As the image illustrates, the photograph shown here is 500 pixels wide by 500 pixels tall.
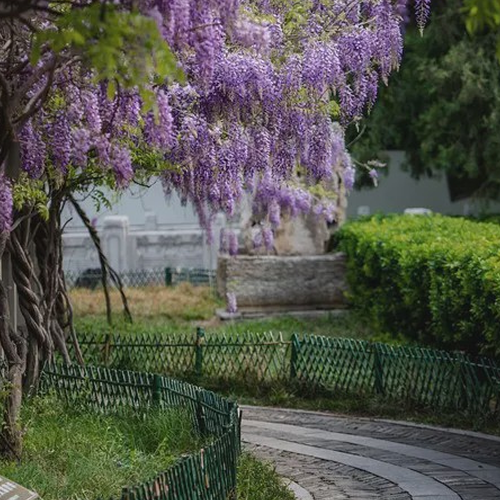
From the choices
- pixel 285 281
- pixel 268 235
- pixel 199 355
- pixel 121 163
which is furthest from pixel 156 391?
pixel 285 281

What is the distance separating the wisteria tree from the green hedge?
1918mm

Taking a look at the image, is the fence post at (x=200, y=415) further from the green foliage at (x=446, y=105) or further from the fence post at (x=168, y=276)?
the green foliage at (x=446, y=105)

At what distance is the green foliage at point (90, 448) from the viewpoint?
7.75 metres

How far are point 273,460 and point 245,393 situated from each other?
11.0ft

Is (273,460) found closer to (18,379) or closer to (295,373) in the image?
(18,379)

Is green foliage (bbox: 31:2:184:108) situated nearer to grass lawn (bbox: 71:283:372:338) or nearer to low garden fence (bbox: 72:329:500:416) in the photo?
low garden fence (bbox: 72:329:500:416)

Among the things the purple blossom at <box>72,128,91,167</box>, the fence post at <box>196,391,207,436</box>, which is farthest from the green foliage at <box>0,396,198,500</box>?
the purple blossom at <box>72,128,91,167</box>

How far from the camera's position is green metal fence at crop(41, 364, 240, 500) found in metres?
6.73

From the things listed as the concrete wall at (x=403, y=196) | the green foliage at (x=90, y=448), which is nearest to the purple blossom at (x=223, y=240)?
the green foliage at (x=90, y=448)

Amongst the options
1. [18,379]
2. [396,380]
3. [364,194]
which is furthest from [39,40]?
[364,194]

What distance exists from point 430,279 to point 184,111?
513cm

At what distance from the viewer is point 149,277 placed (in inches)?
945

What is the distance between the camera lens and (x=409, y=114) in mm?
27141

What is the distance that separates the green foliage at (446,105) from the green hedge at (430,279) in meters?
4.97
